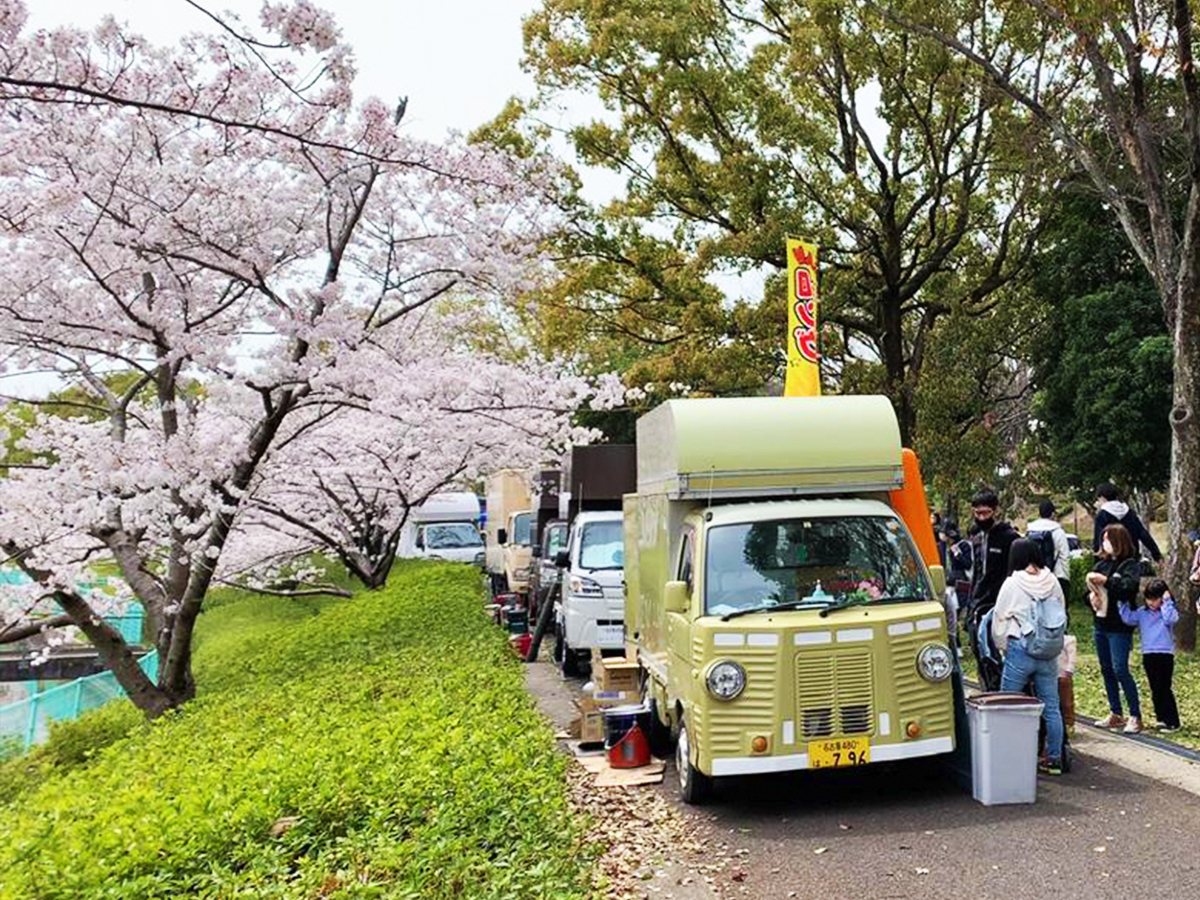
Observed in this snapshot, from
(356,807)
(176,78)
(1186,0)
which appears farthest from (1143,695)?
(176,78)

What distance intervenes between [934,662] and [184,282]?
896cm

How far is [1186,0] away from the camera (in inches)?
496

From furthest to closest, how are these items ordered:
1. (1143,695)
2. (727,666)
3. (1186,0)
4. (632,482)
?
(632,482) < (1186,0) < (1143,695) < (727,666)

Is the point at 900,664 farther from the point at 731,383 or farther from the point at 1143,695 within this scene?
the point at 731,383

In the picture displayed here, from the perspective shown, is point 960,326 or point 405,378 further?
point 960,326

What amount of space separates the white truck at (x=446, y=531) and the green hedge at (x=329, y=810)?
2774 centimetres

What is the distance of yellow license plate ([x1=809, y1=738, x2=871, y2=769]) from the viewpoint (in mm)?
6730

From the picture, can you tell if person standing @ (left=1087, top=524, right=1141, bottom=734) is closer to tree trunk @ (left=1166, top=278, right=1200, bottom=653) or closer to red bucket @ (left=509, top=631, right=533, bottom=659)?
tree trunk @ (left=1166, top=278, right=1200, bottom=653)

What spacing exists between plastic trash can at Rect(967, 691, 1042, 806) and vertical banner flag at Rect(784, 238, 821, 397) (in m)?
8.84

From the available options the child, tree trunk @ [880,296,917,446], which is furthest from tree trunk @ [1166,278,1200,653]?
the child

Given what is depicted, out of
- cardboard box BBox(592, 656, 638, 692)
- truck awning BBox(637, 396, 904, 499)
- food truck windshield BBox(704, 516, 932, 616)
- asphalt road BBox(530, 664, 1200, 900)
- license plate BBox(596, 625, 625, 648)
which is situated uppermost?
truck awning BBox(637, 396, 904, 499)

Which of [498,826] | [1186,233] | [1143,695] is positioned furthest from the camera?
[1186,233]

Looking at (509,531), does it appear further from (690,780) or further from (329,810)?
(329,810)

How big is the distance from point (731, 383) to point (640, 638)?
33.6 ft
